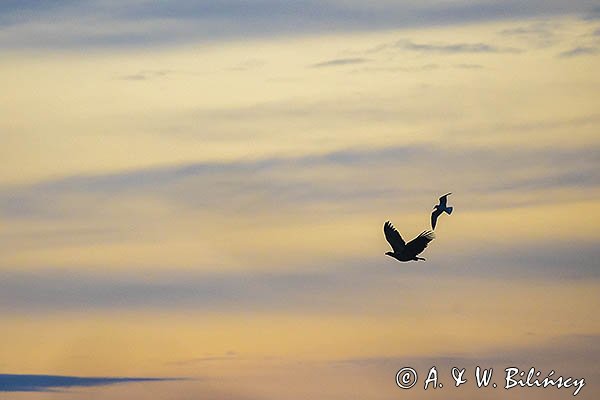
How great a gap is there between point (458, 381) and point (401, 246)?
51.9 feet

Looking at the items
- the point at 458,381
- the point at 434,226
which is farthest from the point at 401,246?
the point at 458,381

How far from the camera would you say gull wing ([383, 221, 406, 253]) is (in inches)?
1433

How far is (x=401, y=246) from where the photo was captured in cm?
3662

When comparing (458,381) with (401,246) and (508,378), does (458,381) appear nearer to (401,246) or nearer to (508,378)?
(508,378)

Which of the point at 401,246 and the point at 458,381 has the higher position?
the point at 401,246

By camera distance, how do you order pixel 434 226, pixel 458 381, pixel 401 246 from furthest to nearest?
pixel 458 381
pixel 401 246
pixel 434 226

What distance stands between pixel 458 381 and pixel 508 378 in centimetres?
395

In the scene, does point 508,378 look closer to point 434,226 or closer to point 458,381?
point 458,381

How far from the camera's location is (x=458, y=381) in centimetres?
4597

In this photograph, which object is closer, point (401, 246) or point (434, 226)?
point (434, 226)

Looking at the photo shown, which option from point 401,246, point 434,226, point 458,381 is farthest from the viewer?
point 458,381

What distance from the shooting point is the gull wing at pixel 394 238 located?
36406mm

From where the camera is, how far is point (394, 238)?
120 feet

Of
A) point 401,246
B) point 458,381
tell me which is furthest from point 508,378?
point 401,246
